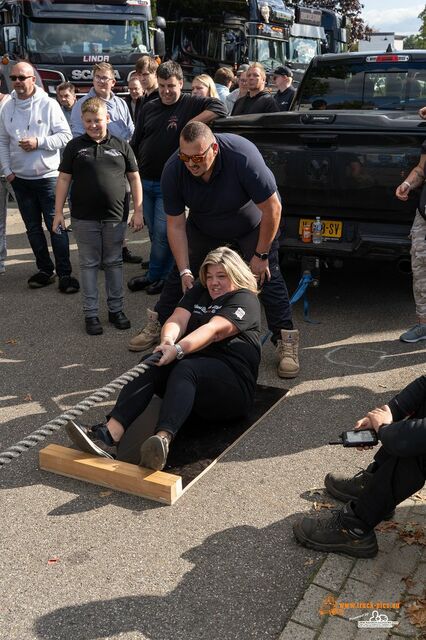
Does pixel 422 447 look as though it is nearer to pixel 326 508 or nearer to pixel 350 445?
pixel 350 445

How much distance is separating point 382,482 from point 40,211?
5112mm

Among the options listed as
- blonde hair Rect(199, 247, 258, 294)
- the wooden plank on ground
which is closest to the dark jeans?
blonde hair Rect(199, 247, 258, 294)

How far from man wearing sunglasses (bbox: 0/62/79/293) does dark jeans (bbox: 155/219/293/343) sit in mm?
2156

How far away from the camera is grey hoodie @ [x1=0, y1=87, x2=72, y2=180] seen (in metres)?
6.90

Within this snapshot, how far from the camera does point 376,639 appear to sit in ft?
8.84

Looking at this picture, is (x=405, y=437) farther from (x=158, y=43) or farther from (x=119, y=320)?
(x=158, y=43)

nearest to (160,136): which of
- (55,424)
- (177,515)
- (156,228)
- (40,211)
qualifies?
(156,228)

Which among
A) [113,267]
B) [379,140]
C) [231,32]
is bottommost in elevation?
[113,267]

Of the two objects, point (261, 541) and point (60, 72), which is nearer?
point (261, 541)

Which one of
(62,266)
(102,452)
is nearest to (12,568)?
(102,452)

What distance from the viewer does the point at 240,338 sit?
13.9 ft

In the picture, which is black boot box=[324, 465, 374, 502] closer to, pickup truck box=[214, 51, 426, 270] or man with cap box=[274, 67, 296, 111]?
pickup truck box=[214, 51, 426, 270]

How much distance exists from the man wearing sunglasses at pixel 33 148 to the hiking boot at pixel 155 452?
375 centimetres

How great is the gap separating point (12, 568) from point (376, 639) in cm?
154
